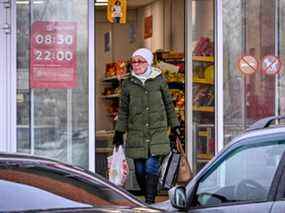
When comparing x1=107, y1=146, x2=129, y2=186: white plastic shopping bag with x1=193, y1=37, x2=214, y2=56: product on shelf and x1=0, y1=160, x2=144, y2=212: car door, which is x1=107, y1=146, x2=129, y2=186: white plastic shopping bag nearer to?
x1=193, y1=37, x2=214, y2=56: product on shelf

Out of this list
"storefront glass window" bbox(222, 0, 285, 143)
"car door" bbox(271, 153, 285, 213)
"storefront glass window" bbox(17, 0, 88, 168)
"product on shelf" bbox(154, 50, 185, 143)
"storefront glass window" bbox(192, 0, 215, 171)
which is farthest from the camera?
"product on shelf" bbox(154, 50, 185, 143)

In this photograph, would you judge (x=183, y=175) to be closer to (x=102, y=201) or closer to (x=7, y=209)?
(x=102, y=201)

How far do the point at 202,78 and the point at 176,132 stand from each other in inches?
70.7

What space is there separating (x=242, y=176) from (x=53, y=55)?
17.3ft

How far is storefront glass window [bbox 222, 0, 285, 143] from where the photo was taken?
11031 millimetres

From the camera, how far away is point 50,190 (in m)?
4.79

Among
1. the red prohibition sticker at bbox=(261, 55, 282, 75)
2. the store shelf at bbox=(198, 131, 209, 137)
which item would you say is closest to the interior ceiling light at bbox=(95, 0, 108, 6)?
the store shelf at bbox=(198, 131, 209, 137)

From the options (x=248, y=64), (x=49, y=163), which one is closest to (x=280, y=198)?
(x=49, y=163)

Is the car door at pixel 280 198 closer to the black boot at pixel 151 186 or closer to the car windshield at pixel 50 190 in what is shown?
the car windshield at pixel 50 190

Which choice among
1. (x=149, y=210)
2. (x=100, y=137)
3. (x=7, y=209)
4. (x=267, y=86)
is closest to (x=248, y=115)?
(x=267, y=86)

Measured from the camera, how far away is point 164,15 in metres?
12.8

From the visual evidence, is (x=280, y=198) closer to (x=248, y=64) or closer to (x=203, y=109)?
(x=248, y=64)

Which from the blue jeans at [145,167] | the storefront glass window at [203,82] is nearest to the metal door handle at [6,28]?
the blue jeans at [145,167]

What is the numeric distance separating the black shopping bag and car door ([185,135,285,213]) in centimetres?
373
